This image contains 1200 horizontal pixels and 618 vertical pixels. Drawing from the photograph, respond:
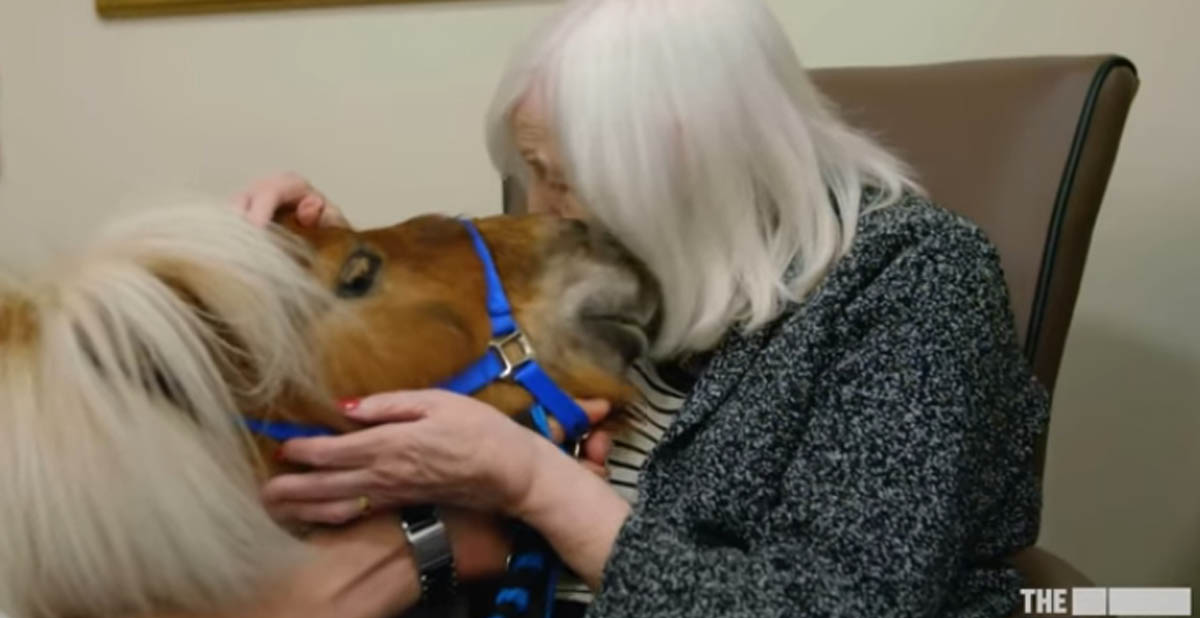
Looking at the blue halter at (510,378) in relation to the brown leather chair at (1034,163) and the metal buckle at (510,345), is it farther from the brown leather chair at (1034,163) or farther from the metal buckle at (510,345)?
the brown leather chair at (1034,163)

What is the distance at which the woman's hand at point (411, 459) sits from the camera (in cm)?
79

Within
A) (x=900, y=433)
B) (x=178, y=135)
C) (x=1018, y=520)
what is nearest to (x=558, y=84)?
(x=900, y=433)

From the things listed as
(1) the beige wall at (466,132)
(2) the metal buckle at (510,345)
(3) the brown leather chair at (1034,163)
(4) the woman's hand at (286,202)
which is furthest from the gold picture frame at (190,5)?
(2) the metal buckle at (510,345)

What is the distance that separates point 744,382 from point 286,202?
A: 1.22 ft

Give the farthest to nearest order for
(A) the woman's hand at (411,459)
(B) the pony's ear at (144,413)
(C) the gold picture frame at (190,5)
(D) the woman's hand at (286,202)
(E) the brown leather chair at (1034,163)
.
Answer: (C) the gold picture frame at (190,5)
(E) the brown leather chair at (1034,163)
(D) the woman's hand at (286,202)
(A) the woman's hand at (411,459)
(B) the pony's ear at (144,413)

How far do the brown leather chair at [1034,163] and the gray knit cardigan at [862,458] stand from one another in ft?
0.38

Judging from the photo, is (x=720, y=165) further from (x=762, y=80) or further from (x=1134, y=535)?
(x=1134, y=535)

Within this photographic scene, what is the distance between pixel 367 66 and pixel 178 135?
0.96 feet

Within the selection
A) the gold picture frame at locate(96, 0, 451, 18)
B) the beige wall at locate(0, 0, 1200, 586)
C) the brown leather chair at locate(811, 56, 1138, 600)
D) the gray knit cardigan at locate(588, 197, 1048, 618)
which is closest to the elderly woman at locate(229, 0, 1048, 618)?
the gray knit cardigan at locate(588, 197, 1048, 618)

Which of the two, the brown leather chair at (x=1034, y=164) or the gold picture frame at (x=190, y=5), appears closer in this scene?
the brown leather chair at (x=1034, y=164)

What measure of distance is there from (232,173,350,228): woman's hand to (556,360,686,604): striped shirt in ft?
0.84

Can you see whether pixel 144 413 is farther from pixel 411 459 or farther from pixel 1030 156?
pixel 1030 156

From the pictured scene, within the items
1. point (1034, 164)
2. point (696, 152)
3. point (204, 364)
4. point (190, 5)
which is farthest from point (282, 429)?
point (190, 5)

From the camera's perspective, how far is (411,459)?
819 millimetres
